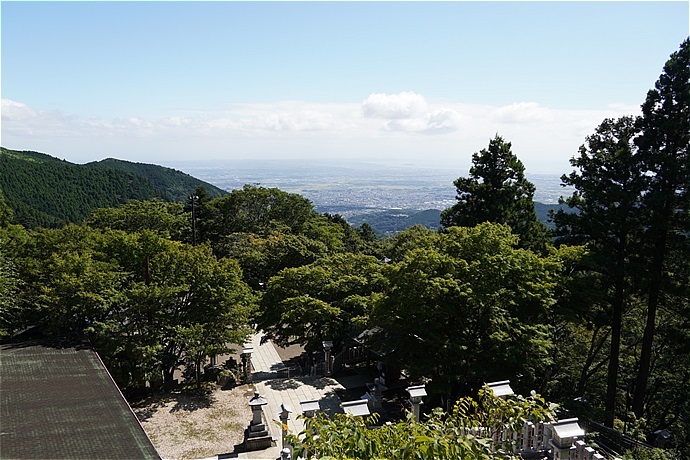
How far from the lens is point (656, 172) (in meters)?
11.1

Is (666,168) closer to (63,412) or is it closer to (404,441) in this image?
(404,441)

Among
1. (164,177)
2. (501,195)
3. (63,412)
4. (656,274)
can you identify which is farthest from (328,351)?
(164,177)

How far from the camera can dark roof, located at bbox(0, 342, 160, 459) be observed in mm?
6668

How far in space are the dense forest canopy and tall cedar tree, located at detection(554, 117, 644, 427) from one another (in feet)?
0.11

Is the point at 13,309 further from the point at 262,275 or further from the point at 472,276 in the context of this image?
the point at 472,276

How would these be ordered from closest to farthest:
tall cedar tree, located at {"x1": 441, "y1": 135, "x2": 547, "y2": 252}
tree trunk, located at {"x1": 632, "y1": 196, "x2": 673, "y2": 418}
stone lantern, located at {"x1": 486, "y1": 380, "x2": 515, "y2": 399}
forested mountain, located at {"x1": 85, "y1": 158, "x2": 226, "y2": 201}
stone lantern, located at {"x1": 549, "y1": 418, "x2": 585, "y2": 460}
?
1. stone lantern, located at {"x1": 549, "y1": 418, "x2": 585, "y2": 460}
2. stone lantern, located at {"x1": 486, "y1": 380, "x2": 515, "y2": 399}
3. tree trunk, located at {"x1": 632, "y1": 196, "x2": 673, "y2": 418}
4. tall cedar tree, located at {"x1": 441, "y1": 135, "x2": 547, "y2": 252}
5. forested mountain, located at {"x1": 85, "y1": 158, "x2": 226, "y2": 201}

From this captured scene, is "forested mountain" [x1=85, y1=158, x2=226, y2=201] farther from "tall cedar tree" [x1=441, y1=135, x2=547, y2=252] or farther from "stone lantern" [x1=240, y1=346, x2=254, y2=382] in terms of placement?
"stone lantern" [x1=240, y1=346, x2=254, y2=382]

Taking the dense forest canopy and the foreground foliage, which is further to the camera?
the dense forest canopy

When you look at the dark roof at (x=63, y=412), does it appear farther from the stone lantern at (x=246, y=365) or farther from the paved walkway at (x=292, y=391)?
the stone lantern at (x=246, y=365)

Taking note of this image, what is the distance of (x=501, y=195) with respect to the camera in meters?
18.9

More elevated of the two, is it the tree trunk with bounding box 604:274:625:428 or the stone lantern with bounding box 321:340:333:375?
the tree trunk with bounding box 604:274:625:428

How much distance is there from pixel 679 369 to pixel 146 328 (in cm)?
1521

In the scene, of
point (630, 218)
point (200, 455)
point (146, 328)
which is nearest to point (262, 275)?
point (146, 328)

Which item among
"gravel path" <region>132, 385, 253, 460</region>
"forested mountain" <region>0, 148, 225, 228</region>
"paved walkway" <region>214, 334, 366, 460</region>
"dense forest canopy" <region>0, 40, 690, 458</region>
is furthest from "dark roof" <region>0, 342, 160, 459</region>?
"forested mountain" <region>0, 148, 225, 228</region>
